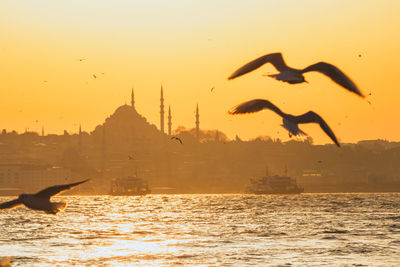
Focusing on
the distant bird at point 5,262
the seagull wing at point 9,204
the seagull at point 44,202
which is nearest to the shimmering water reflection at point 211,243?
the distant bird at point 5,262

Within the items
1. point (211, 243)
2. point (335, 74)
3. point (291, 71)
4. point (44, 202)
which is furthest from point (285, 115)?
point (211, 243)

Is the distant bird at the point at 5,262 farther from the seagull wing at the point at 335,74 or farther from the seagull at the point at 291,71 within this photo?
the seagull wing at the point at 335,74

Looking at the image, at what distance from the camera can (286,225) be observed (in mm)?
92312

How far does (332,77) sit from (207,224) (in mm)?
92658

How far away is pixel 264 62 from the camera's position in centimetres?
743

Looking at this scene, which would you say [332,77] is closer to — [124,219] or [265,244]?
[265,244]

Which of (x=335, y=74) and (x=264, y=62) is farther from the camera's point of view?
(x=264, y=62)

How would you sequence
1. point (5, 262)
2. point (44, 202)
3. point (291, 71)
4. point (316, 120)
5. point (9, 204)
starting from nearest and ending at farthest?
1. point (291, 71)
2. point (316, 120)
3. point (44, 202)
4. point (9, 204)
5. point (5, 262)

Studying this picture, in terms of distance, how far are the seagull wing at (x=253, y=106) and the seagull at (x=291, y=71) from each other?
A: 425 millimetres

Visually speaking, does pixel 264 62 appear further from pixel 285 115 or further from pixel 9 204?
pixel 9 204

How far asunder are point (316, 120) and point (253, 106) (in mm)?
674

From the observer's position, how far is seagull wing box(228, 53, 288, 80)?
722 cm

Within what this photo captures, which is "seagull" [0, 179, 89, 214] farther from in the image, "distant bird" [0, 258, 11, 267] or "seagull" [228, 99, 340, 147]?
"distant bird" [0, 258, 11, 267]

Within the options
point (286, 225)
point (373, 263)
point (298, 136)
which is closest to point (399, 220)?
point (286, 225)
